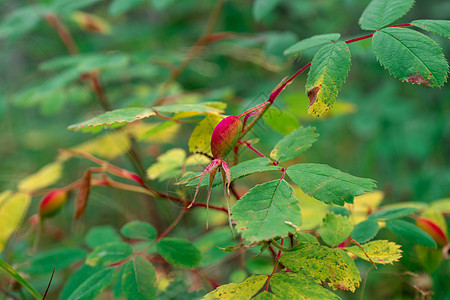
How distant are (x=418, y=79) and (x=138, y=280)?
2.00ft

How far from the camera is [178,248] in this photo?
30.4 inches

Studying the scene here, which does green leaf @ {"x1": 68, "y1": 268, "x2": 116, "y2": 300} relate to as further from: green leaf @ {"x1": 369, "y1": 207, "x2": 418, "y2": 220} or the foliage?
green leaf @ {"x1": 369, "y1": 207, "x2": 418, "y2": 220}

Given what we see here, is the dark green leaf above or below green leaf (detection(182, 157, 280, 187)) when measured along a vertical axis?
below

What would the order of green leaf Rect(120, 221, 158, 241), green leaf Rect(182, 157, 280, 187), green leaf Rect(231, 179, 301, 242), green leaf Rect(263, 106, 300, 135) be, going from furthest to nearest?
green leaf Rect(263, 106, 300, 135) → green leaf Rect(120, 221, 158, 241) → green leaf Rect(182, 157, 280, 187) → green leaf Rect(231, 179, 301, 242)

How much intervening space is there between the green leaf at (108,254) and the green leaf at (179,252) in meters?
0.07

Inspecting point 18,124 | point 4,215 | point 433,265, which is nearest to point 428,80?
point 433,265

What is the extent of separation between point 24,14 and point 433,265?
6.02ft

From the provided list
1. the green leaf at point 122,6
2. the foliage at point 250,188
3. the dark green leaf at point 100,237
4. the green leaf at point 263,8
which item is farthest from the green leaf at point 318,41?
the green leaf at point 122,6

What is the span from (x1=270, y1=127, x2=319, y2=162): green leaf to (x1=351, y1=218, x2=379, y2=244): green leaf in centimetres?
21

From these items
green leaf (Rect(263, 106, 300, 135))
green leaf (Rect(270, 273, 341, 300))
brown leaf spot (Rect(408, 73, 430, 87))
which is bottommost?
green leaf (Rect(270, 273, 341, 300))

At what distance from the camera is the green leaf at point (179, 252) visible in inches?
29.6

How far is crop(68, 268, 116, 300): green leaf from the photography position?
0.70 m

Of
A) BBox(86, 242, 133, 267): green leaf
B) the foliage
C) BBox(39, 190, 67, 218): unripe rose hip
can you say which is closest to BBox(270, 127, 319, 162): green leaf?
the foliage

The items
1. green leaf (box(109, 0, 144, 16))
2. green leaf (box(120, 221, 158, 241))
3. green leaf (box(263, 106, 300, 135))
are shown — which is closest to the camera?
green leaf (box(120, 221, 158, 241))
